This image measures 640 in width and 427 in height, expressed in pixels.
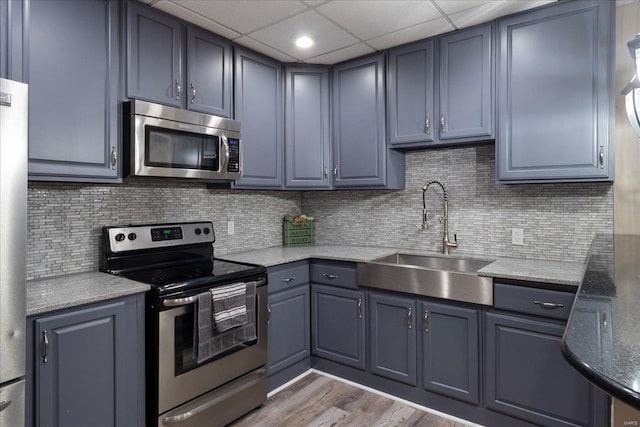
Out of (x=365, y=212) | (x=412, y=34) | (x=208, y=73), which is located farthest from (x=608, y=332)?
(x=365, y=212)

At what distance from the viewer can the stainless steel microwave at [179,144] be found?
6.57 feet

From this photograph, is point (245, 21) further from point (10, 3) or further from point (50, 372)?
point (50, 372)

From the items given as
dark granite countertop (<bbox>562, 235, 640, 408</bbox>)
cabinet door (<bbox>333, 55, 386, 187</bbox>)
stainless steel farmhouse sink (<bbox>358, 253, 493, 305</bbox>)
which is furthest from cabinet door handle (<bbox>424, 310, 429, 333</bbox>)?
dark granite countertop (<bbox>562, 235, 640, 408</bbox>)

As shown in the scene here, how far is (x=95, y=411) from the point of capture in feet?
5.41

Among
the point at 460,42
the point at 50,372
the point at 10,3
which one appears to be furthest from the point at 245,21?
the point at 50,372

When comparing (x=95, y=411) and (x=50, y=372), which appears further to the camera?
(x=95, y=411)

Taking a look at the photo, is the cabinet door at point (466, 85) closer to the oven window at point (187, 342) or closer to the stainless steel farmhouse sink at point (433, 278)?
the stainless steel farmhouse sink at point (433, 278)

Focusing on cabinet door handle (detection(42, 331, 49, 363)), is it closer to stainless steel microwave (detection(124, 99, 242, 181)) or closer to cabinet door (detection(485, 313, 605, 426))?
stainless steel microwave (detection(124, 99, 242, 181))

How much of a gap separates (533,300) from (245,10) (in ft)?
7.27

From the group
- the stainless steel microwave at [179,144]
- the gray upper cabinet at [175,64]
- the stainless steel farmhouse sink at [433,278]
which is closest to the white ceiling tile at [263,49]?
the gray upper cabinet at [175,64]

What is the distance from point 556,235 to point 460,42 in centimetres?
136

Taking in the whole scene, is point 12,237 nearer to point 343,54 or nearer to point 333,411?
point 333,411

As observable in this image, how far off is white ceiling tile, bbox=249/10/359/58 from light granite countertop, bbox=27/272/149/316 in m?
1.73

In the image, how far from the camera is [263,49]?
9.00 feet
